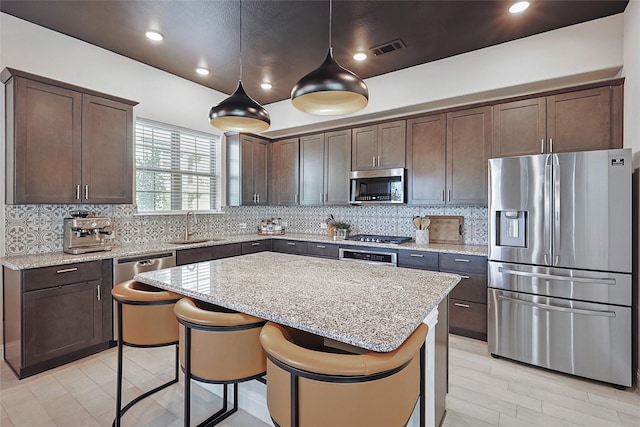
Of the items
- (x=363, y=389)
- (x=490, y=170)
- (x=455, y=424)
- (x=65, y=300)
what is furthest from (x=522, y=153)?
(x=65, y=300)

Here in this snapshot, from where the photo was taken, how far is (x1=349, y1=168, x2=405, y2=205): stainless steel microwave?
3.96 metres

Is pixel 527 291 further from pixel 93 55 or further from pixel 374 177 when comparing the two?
pixel 93 55

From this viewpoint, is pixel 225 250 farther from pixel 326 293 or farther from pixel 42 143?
pixel 326 293

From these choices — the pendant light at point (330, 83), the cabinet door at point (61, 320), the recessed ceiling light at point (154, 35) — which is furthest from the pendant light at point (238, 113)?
the cabinet door at point (61, 320)

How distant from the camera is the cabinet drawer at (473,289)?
3168 millimetres

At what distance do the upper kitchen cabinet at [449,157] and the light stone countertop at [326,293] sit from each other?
1795mm

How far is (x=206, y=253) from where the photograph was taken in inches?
153

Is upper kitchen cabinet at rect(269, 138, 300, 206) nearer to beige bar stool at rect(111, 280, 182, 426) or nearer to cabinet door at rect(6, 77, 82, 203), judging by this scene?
cabinet door at rect(6, 77, 82, 203)

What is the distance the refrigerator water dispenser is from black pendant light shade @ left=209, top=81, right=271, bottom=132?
2.26 meters


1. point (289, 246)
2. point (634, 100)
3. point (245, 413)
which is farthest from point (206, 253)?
point (634, 100)

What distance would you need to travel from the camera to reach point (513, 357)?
2.79 meters

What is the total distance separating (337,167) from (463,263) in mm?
2144

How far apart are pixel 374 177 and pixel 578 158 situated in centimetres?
213

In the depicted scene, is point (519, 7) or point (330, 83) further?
point (519, 7)
